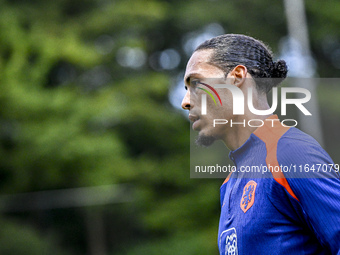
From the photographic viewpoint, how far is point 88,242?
1121cm

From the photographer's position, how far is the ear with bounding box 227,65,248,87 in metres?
2.04

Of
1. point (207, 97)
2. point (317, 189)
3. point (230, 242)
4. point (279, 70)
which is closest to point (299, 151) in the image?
point (317, 189)

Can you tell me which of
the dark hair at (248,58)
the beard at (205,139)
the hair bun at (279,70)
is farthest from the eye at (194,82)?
the hair bun at (279,70)

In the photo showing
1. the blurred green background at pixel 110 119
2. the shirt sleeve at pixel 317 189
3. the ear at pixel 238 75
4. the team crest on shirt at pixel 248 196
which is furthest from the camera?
the blurred green background at pixel 110 119

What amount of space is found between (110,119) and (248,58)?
857cm

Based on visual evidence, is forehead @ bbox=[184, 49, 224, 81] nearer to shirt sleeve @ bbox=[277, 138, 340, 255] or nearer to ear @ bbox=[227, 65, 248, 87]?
ear @ bbox=[227, 65, 248, 87]

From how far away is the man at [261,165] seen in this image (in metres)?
1.52

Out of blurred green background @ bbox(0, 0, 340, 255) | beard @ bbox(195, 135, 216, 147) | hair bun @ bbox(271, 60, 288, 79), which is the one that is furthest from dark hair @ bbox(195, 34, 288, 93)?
blurred green background @ bbox(0, 0, 340, 255)

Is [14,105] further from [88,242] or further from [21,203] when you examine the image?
[88,242]

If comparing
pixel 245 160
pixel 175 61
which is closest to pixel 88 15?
pixel 175 61

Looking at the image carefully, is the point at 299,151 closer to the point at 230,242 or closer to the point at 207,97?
the point at 230,242

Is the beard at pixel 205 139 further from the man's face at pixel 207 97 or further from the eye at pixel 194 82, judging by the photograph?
the eye at pixel 194 82

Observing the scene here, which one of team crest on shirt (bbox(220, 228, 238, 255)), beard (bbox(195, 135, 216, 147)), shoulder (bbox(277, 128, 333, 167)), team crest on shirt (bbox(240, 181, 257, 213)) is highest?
Answer: beard (bbox(195, 135, 216, 147))

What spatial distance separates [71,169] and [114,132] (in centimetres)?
137
